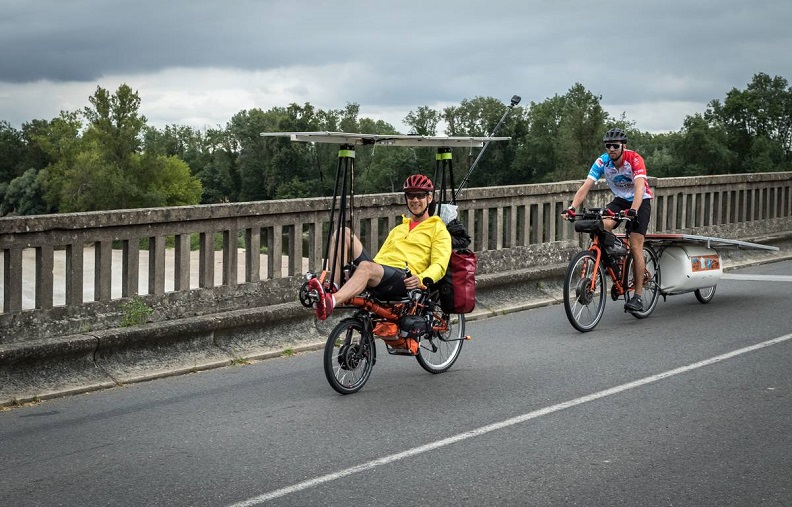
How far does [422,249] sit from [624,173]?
3935 millimetres

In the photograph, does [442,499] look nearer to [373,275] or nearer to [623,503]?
[623,503]

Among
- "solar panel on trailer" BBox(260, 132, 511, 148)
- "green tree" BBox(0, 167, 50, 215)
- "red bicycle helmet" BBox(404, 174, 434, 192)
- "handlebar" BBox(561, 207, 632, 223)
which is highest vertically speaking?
"solar panel on trailer" BBox(260, 132, 511, 148)

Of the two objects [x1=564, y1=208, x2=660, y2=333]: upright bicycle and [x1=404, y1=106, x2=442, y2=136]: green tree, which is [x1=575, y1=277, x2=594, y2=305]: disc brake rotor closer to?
[x1=564, y1=208, x2=660, y2=333]: upright bicycle

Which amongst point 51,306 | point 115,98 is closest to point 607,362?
point 51,306

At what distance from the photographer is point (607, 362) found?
9414 mm

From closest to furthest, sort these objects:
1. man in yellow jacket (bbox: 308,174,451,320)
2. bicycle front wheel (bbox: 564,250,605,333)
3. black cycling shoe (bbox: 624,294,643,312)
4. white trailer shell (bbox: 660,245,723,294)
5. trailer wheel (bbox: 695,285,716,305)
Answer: man in yellow jacket (bbox: 308,174,451,320)
bicycle front wheel (bbox: 564,250,605,333)
black cycling shoe (bbox: 624,294,643,312)
white trailer shell (bbox: 660,245,723,294)
trailer wheel (bbox: 695,285,716,305)

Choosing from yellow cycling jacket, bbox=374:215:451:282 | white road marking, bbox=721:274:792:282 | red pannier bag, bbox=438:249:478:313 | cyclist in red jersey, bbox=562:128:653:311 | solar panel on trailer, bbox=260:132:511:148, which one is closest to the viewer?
solar panel on trailer, bbox=260:132:511:148

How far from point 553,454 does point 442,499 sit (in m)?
1.13

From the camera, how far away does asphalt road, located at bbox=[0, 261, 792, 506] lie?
5785 mm

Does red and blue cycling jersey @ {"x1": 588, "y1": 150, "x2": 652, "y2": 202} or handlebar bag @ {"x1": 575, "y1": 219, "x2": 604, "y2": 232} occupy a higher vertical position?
red and blue cycling jersey @ {"x1": 588, "y1": 150, "x2": 652, "y2": 202}

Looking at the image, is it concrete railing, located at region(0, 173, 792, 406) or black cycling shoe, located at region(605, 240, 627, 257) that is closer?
concrete railing, located at region(0, 173, 792, 406)

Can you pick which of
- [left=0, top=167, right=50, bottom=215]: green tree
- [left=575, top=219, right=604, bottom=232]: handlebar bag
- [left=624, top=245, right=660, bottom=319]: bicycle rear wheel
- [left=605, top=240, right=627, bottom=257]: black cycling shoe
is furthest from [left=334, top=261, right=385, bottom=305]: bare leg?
[left=0, top=167, right=50, bottom=215]: green tree

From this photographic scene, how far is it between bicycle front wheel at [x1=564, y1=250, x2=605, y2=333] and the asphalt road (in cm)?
71

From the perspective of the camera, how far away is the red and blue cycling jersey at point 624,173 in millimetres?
11852
